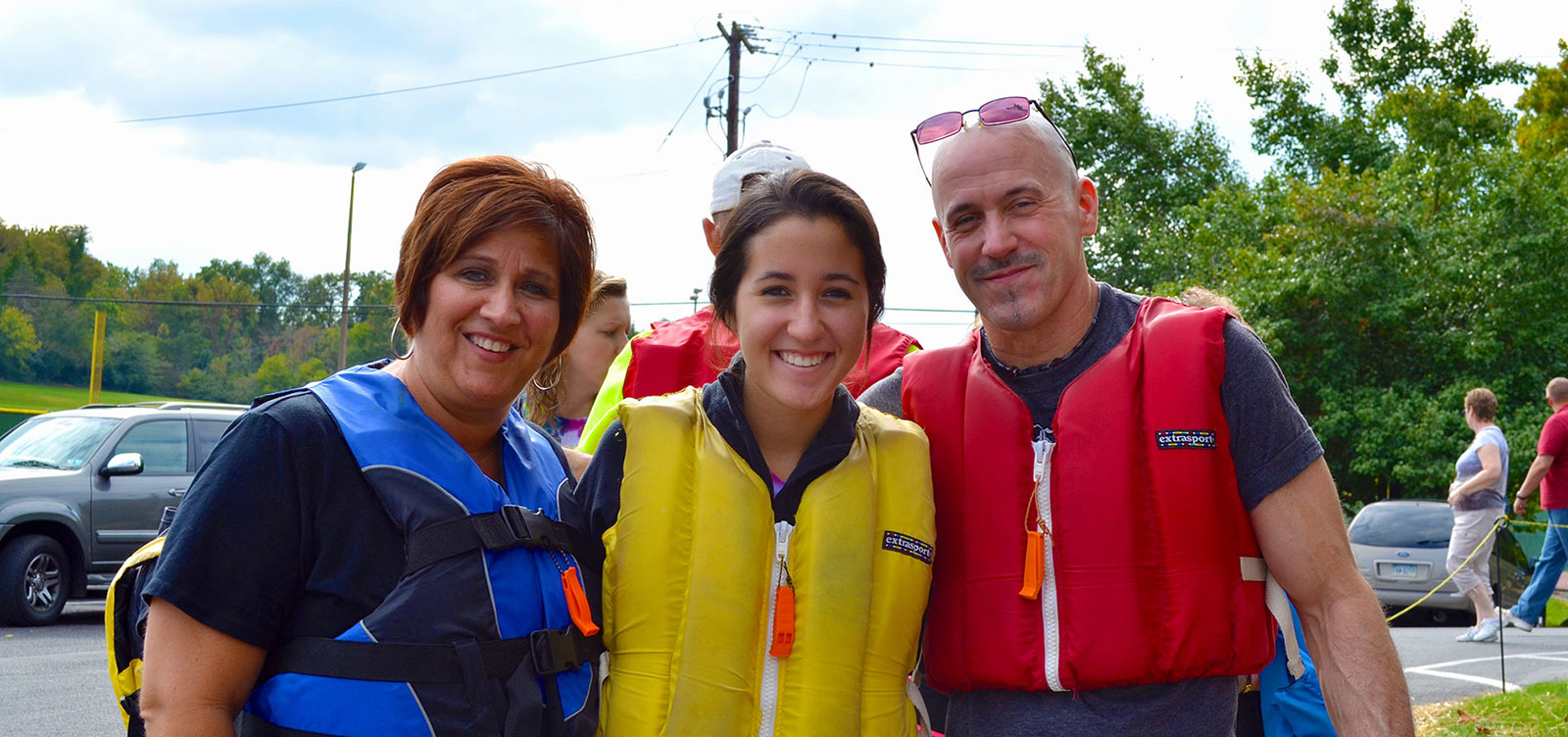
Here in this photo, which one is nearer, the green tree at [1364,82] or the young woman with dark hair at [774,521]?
the young woman with dark hair at [774,521]

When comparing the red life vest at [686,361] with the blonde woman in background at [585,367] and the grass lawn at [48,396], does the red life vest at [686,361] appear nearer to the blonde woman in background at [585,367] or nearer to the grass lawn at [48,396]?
the blonde woman in background at [585,367]

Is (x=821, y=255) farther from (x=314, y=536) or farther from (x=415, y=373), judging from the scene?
(x=314, y=536)

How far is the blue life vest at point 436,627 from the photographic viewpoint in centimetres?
195

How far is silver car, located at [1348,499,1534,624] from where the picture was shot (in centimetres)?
1347

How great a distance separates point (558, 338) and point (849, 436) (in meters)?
0.63

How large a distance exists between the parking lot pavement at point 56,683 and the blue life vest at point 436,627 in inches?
205

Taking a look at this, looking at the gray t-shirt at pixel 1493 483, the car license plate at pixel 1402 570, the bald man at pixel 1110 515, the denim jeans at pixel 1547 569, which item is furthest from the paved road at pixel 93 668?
the bald man at pixel 1110 515

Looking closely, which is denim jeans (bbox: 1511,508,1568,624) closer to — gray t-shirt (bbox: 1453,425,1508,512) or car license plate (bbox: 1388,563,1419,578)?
gray t-shirt (bbox: 1453,425,1508,512)

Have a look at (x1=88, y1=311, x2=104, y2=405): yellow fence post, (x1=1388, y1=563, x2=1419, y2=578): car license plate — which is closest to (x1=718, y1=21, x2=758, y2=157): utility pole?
(x1=1388, y1=563, x2=1419, y2=578): car license plate

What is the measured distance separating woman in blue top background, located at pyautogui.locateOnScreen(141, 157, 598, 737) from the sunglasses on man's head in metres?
0.83

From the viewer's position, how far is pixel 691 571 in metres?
2.28

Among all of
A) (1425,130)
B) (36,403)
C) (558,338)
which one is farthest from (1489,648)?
(36,403)

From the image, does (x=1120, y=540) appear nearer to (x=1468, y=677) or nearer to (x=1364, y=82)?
(x=1468, y=677)

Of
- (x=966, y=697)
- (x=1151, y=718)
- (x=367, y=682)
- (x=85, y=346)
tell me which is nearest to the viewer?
(x=367, y=682)
